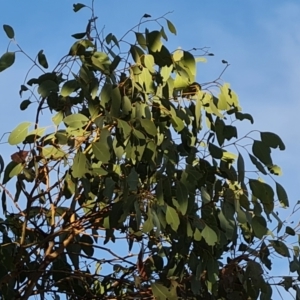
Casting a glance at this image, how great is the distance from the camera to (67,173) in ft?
8.30

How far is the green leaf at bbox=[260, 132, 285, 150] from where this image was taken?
2695 mm

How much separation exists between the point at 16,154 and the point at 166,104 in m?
0.55

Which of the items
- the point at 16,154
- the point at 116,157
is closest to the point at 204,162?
the point at 116,157

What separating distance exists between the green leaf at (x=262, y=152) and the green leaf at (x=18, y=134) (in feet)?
2.66

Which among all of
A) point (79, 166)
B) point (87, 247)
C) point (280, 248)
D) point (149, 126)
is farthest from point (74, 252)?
point (280, 248)

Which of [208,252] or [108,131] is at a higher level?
[108,131]

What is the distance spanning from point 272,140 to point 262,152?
60mm

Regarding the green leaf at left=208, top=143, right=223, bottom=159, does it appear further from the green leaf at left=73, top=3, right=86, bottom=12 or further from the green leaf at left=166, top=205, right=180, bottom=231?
the green leaf at left=73, top=3, right=86, bottom=12

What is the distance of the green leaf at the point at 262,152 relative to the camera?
268 cm

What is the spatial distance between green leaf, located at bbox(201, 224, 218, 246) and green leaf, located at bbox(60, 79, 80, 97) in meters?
0.65

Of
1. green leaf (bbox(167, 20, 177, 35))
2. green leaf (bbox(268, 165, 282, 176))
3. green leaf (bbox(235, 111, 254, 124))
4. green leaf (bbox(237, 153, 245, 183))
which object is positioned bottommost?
green leaf (bbox(237, 153, 245, 183))

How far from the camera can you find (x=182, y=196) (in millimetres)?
2475

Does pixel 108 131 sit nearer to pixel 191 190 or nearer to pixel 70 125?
pixel 70 125

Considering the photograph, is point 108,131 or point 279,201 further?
point 279,201
